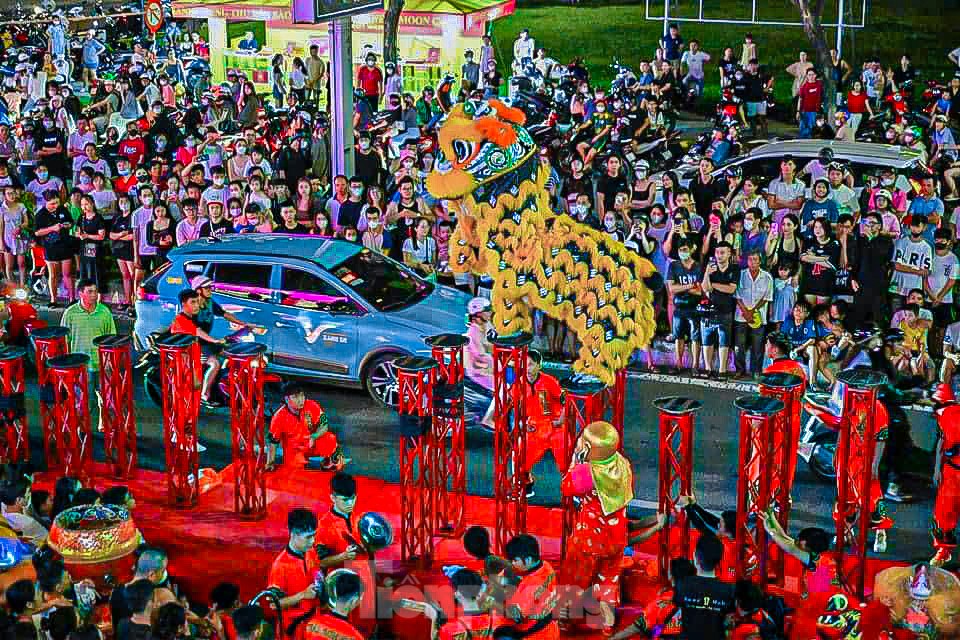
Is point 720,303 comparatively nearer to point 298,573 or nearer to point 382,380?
point 382,380

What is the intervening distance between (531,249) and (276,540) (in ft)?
9.46

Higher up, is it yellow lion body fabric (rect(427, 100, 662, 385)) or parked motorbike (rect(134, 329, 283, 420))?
yellow lion body fabric (rect(427, 100, 662, 385))

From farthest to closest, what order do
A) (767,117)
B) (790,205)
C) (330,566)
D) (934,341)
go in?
(767,117) → (790,205) → (934,341) → (330,566)

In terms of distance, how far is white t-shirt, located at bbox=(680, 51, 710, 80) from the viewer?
81.3 ft

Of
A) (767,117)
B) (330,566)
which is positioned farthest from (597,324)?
(767,117)

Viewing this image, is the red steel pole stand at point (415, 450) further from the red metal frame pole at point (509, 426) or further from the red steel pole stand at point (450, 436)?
the red metal frame pole at point (509, 426)

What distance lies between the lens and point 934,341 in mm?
14281

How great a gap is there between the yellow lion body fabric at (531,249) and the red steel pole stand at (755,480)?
1703 millimetres

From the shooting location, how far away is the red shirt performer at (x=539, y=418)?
11391 mm

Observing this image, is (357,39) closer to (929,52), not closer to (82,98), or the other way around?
(82,98)

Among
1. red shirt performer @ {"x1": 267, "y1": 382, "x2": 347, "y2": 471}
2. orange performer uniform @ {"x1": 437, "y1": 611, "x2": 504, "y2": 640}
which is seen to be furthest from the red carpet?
orange performer uniform @ {"x1": 437, "y1": 611, "x2": 504, "y2": 640}

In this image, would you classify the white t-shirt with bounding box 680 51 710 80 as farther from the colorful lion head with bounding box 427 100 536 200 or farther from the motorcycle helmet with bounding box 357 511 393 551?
the motorcycle helmet with bounding box 357 511 393 551

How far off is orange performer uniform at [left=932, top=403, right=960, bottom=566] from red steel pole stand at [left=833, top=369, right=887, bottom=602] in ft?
1.77

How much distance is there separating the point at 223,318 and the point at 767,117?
13035 mm
